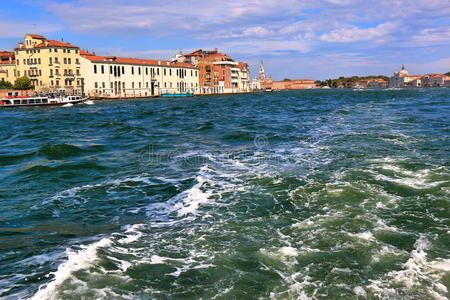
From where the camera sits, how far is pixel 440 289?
330cm

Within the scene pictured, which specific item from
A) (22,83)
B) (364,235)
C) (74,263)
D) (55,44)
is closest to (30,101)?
(22,83)

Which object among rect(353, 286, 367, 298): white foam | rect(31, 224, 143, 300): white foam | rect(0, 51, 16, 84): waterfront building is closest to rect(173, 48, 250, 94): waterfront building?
rect(0, 51, 16, 84): waterfront building

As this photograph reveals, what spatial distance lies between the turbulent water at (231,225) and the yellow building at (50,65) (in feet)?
151

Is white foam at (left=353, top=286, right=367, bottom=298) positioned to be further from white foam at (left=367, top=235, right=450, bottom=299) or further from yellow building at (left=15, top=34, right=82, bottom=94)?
yellow building at (left=15, top=34, right=82, bottom=94)

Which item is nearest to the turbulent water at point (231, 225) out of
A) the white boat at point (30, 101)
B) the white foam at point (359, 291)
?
the white foam at point (359, 291)

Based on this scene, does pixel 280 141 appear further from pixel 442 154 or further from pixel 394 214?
pixel 394 214

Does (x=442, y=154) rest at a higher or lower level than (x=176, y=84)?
lower

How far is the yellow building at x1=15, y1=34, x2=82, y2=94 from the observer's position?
51.1 meters

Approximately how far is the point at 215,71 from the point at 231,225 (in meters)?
76.9

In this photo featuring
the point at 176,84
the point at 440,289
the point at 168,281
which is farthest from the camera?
the point at 176,84

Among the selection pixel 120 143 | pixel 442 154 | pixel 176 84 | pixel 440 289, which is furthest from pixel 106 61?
pixel 440 289

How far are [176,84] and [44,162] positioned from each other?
60805mm

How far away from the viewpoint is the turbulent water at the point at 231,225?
3.49 m

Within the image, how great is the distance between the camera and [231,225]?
4.93 metres
